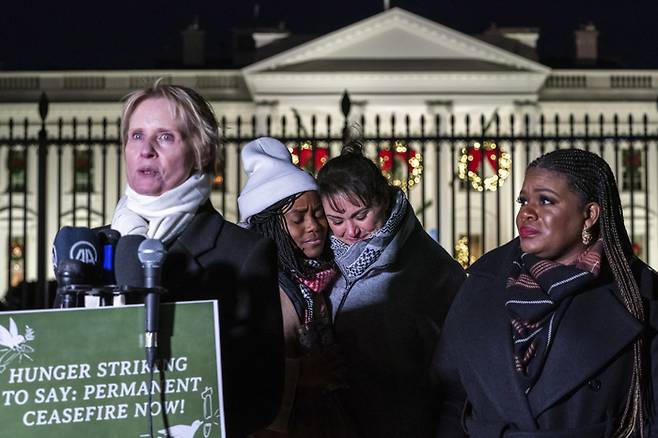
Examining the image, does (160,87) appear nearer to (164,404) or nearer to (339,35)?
(164,404)

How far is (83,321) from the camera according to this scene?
178 centimetres

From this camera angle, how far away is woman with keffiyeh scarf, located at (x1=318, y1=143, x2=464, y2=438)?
3172 millimetres

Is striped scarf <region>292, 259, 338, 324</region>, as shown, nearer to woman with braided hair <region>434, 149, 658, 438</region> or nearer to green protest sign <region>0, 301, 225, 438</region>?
woman with braided hair <region>434, 149, 658, 438</region>

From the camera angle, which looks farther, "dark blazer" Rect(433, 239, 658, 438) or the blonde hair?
"dark blazer" Rect(433, 239, 658, 438)

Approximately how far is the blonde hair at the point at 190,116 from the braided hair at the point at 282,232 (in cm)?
75

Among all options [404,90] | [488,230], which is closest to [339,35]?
[404,90]

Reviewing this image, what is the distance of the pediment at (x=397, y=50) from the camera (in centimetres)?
3569

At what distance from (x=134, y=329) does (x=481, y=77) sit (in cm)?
3472

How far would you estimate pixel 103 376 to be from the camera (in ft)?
5.91

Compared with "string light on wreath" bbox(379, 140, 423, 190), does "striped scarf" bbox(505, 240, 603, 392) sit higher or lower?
lower

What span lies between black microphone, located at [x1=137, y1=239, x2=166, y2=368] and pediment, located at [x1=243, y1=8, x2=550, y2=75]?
3386 centimetres

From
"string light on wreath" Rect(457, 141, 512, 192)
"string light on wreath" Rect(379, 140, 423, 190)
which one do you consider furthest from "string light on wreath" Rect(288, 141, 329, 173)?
"string light on wreath" Rect(457, 141, 512, 192)

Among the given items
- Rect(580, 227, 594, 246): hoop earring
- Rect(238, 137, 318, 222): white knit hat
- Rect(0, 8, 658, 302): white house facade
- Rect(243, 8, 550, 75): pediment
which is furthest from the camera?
Rect(243, 8, 550, 75): pediment

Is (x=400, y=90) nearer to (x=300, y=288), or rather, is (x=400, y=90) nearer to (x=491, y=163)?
(x=491, y=163)
